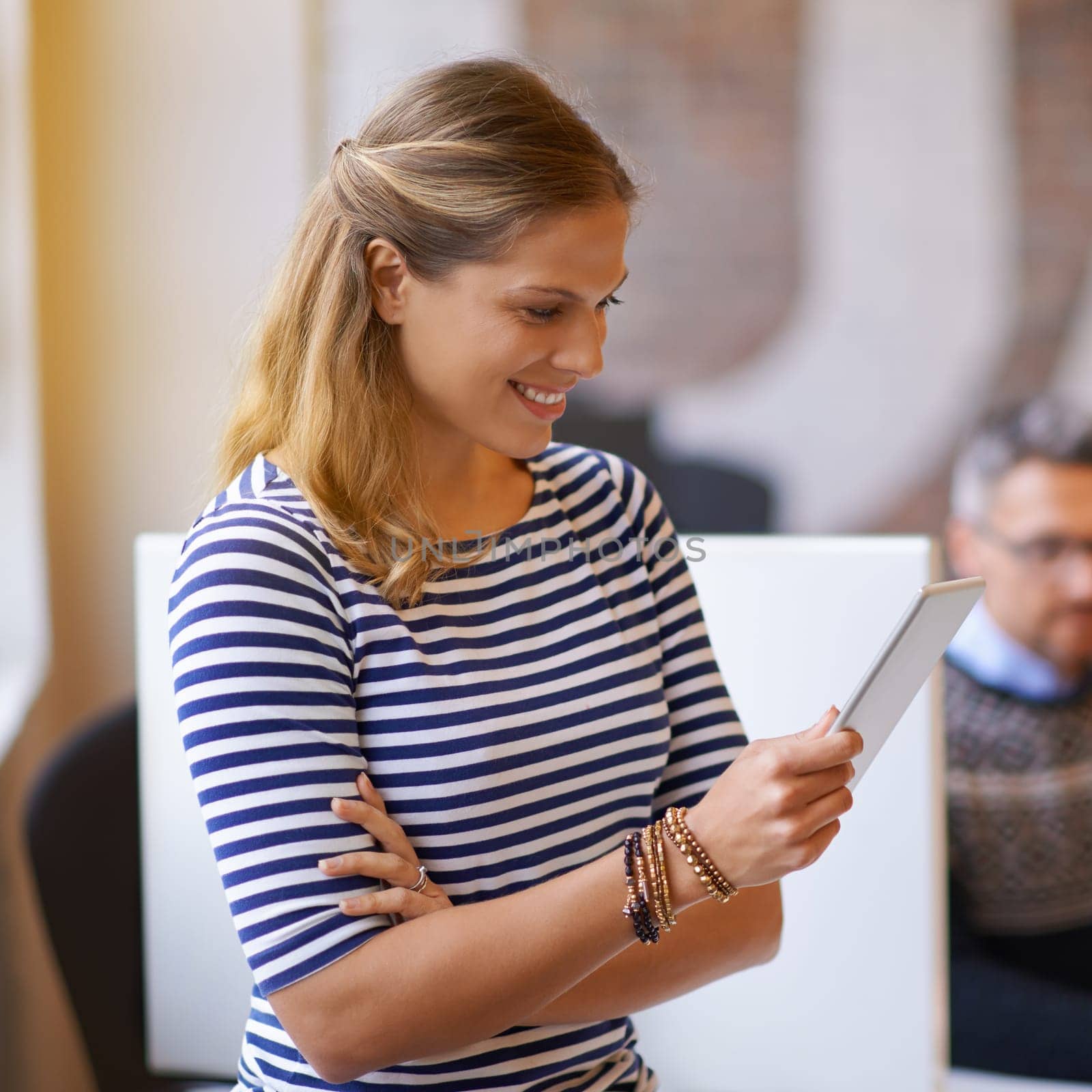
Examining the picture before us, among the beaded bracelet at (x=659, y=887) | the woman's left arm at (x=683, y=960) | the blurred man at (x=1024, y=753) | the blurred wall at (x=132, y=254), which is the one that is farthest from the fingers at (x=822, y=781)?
the blurred wall at (x=132, y=254)

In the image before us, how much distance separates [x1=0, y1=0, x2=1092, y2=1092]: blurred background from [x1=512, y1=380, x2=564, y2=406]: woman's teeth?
1.35 metres

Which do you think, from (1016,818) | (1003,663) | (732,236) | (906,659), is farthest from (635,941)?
(732,236)

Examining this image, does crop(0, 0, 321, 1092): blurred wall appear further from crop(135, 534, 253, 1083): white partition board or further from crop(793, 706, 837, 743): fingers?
crop(793, 706, 837, 743): fingers

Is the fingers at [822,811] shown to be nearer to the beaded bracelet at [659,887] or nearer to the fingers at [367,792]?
the beaded bracelet at [659,887]

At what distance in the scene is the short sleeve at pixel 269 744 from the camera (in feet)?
2.60

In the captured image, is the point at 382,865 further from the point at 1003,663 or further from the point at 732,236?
the point at 732,236

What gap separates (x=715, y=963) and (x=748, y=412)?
2037mm

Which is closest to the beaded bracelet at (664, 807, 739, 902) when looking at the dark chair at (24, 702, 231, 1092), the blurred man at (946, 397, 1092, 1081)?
the dark chair at (24, 702, 231, 1092)

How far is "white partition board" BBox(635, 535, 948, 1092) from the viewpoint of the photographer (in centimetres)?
110

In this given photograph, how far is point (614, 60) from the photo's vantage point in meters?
2.82

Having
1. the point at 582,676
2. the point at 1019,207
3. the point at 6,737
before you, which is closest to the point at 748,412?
the point at 1019,207

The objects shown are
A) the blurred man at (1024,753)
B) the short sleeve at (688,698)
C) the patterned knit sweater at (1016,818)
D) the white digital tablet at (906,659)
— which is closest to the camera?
the white digital tablet at (906,659)

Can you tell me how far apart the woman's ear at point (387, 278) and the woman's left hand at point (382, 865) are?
0.36 metres

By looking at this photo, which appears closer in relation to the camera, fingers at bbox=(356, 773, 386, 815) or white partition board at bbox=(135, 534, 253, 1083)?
fingers at bbox=(356, 773, 386, 815)
